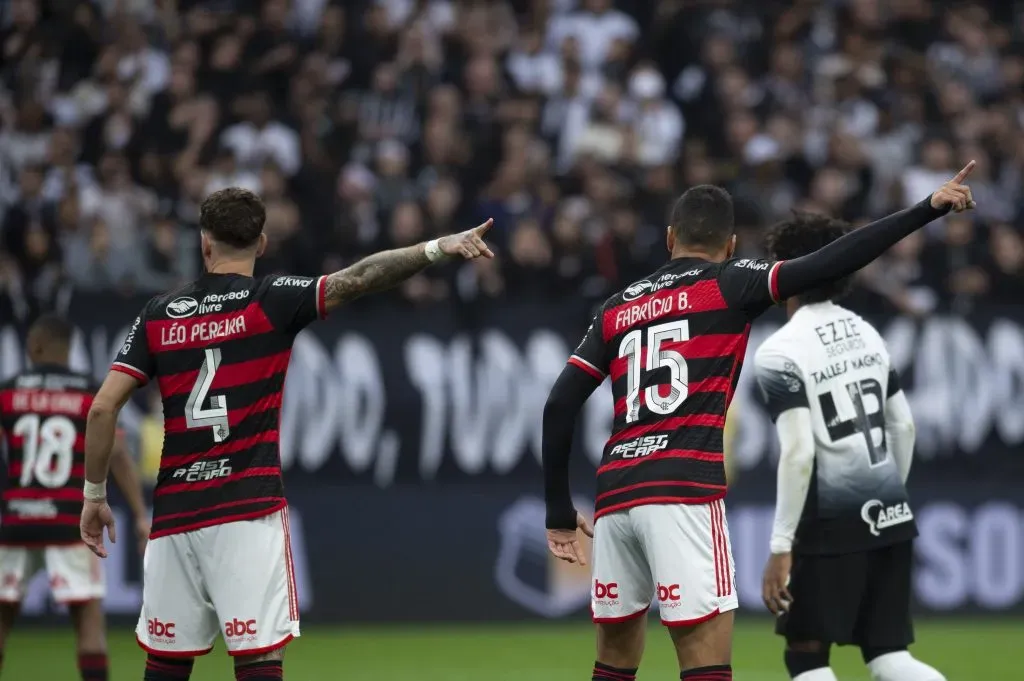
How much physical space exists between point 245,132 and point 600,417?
5.09 metres

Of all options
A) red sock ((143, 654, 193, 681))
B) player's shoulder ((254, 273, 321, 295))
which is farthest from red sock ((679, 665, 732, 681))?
player's shoulder ((254, 273, 321, 295))

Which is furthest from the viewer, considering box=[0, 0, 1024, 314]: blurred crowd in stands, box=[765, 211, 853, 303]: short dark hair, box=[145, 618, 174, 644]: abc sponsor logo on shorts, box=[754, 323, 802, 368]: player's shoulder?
box=[0, 0, 1024, 314]: blurred crowd in stands

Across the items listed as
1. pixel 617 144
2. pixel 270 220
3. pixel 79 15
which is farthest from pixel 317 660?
pixel 79 15

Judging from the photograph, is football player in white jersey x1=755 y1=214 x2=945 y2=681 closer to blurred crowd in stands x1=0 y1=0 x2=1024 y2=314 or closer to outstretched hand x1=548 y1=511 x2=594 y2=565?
outstretched hand x1=548 y1=511 x2=594 y2=565

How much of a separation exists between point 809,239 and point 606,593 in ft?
6.64

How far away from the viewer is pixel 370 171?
16094mm

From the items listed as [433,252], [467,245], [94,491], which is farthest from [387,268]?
[94,491]

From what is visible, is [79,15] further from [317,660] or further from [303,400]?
[317,660]

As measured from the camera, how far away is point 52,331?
9484 millimetres

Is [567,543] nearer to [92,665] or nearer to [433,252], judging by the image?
[433,252]

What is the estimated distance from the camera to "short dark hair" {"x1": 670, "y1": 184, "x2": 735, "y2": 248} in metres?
6.46

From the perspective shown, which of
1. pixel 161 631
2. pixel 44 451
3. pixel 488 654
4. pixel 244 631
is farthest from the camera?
pixel 488 654

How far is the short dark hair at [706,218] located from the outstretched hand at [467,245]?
857mm

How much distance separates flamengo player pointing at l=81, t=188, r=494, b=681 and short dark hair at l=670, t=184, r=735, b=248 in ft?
3.49
